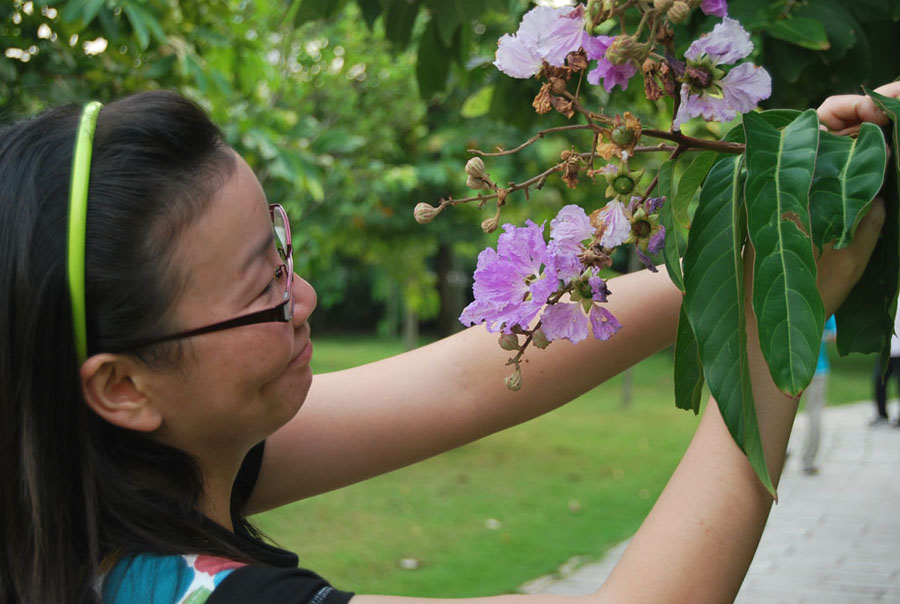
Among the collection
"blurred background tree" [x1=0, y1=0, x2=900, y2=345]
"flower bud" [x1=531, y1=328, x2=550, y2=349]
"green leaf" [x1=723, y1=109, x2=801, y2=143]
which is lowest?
"blurred background tree" [x1=0, y1=0, x2=900, y2=345]

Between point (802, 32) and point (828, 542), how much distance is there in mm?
5087

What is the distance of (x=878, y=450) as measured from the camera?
941cm

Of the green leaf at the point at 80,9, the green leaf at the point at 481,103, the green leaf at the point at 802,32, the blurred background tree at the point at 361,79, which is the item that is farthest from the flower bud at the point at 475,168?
the green leaf at the point at 80,9

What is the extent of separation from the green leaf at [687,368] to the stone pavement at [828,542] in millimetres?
4171

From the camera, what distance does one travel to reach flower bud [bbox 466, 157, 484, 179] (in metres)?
1.12

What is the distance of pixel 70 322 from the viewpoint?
1220 millimetres

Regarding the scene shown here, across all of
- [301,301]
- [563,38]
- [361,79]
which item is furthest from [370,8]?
[361,79]

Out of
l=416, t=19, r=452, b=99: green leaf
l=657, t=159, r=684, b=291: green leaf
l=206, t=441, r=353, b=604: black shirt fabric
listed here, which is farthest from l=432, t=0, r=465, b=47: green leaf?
l=206, t=441, r=353, b=604: black shirt fabric

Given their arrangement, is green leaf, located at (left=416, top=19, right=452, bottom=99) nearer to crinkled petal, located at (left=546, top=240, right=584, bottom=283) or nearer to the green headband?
the green headband

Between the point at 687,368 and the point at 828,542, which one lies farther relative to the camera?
the point at 828,542

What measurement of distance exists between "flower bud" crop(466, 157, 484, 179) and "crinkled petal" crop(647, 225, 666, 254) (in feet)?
0.67

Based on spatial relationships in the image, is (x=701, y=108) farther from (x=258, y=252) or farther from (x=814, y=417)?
(x=814, y=417)

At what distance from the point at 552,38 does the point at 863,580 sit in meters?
5.31

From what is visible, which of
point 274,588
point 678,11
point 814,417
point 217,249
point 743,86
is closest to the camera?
point 678,11
